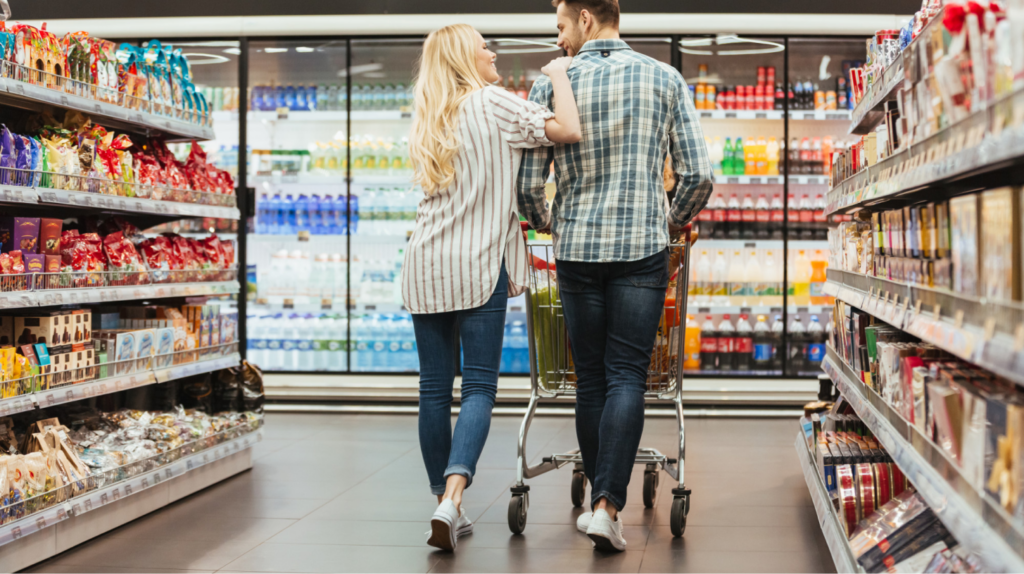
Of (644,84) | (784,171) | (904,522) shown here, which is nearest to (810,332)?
(784,171)

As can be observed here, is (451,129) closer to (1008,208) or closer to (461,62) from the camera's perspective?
(461,62)

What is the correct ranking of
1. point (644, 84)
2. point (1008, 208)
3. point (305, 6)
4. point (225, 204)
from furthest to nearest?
point (305, 6) → point (225, 204) → point (644, 84) → point (1008, 208)

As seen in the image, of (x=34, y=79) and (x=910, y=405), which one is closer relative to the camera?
(x=910, y=405)

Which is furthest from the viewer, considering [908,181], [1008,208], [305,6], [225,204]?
[305,6]

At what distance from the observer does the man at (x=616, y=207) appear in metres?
2.54

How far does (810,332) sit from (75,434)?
4270mm

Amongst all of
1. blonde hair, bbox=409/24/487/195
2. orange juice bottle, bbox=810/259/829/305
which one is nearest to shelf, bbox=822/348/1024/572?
blonde hair, bbox=409/24/487/195

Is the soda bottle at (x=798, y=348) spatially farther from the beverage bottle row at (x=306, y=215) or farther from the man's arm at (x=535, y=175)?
the man's arm at (x=535, y=175)

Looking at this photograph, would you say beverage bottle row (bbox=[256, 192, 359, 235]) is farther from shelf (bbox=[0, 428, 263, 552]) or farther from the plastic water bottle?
shelf (bbox=[0, 428, 263, 552])

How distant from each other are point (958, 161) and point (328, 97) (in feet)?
17.0

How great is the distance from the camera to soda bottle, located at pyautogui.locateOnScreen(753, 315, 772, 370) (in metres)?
5.66

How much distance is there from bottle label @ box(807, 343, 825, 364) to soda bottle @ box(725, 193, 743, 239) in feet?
2.76

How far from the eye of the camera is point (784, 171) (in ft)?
18.2

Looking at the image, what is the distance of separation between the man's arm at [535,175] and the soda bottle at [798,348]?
342cm
